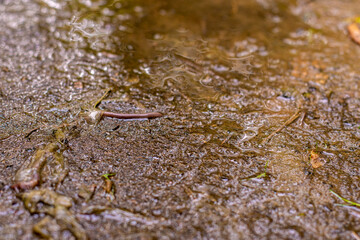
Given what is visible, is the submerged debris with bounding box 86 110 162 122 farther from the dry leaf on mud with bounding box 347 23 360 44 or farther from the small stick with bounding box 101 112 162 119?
the dry leaf on mud with bounding box 347 23 360 44

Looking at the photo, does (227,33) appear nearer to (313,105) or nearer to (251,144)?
(313,105)

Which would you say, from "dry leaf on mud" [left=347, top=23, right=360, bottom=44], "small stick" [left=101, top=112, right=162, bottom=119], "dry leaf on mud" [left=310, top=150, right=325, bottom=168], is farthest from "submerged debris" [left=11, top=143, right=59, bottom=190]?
"dry leaf on mud" [left=347, top=23, right=360, bottom=44]

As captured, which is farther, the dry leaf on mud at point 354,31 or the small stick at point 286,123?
the dry leaf on mud at point 354,31

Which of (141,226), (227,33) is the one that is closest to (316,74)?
(227,33)

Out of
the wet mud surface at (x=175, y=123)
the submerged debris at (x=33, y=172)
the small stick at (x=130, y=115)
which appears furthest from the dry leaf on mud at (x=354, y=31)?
the submerged debris at (x=33, y=172)

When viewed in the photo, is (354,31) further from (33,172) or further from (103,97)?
(33,172)

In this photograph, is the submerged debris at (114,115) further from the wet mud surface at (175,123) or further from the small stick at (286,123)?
the small stick at (286,123)

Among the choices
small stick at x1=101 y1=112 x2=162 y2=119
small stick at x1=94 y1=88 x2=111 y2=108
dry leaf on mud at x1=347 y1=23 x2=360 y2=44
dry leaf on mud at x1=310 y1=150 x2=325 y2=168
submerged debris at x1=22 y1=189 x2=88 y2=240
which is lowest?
submerged debris at x1=22 y1=189 x2=88 y2=240
